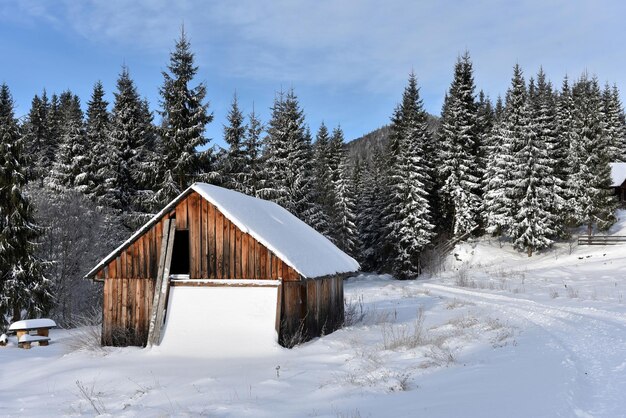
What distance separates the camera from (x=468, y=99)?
47719mm

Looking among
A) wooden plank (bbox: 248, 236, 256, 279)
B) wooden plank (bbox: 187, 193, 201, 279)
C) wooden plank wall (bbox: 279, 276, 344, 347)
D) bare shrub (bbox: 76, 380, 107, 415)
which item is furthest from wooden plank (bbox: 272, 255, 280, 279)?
bare shrub (bbox: 76, 380, 107, 415)

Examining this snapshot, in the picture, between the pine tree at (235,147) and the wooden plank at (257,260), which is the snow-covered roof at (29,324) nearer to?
the wooden plank at (257,260)

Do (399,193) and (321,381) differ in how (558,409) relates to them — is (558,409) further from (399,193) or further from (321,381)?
(399,193)

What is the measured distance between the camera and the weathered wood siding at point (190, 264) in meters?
14.8

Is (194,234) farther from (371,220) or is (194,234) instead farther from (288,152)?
(371,220)

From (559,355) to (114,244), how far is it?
28536 millimetres

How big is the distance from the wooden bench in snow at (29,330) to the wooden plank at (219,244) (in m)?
7.32

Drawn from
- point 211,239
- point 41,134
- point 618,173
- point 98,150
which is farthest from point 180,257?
point 618,173

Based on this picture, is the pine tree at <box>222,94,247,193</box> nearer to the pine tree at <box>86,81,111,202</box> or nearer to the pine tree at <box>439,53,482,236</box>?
the pine tree at <box>86,81,111,202</box>

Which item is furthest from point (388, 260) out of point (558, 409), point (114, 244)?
point (558, 409)

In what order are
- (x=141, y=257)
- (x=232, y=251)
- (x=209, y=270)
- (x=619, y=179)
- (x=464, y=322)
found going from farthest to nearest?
1. (x=619, y=179)
2. (x=464, y=322)
3. (x=141, y=257)
4. (x=209, y=270)
5. (x=232, y=251)

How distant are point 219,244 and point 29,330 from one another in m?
8.46

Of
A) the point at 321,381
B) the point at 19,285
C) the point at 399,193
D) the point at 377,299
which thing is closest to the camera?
the point at 321,381

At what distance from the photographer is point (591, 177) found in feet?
148
